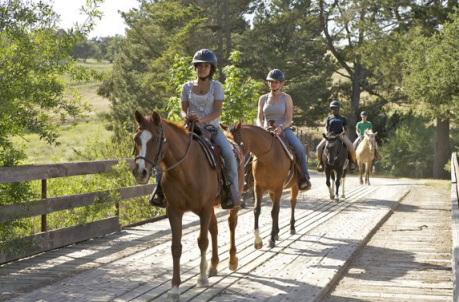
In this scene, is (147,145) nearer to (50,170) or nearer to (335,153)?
(50,170)

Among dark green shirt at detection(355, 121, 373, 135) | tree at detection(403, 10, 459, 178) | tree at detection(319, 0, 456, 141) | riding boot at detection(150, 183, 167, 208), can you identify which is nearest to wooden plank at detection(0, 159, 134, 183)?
riding boot at detection(150, 183, 167, 208)

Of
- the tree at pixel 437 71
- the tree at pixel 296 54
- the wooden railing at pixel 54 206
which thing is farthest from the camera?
the tree at pixel 296 54

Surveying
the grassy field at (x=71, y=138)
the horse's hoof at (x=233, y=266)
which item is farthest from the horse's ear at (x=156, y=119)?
the grassy field at (x=71, y=138)

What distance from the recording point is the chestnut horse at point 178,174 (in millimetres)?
6711

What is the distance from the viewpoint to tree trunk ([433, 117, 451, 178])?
3691cm

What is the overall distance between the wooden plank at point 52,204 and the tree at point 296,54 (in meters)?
26.7

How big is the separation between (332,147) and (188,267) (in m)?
10.6

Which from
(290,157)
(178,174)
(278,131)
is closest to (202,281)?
(178,174)

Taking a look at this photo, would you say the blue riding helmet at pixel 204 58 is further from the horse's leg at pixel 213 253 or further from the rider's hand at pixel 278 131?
the rider's hand at pixel 278 131

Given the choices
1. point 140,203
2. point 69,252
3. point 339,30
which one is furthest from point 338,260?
point 339,30

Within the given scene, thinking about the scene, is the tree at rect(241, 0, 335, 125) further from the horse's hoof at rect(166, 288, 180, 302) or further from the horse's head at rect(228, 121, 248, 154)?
the horse's hoof at rect(166, 288, 180, 302)

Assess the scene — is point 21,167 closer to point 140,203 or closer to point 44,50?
point 44,50

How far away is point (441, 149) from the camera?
1462 inches

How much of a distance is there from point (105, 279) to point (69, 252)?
2225mm
